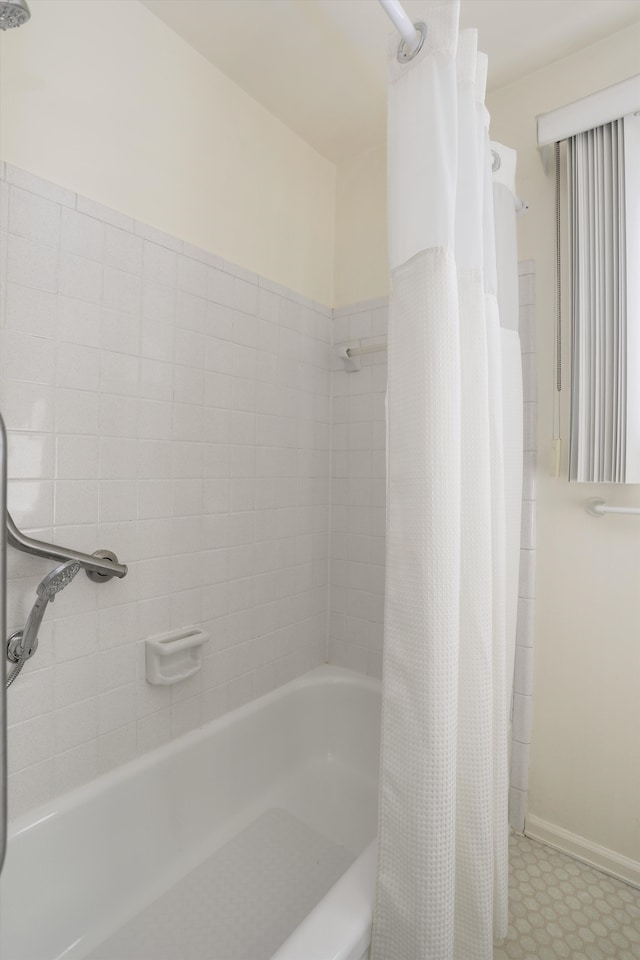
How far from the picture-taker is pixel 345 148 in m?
2.01

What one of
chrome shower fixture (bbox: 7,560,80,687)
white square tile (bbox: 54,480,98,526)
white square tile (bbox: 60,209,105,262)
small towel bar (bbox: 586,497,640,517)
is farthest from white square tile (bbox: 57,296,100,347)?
small towel bar (bbox: 586,497,640,517)

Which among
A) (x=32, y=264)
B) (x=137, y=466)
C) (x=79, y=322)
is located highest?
(x=32, y=264)

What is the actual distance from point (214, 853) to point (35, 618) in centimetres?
90

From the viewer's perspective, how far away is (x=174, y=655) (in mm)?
1447

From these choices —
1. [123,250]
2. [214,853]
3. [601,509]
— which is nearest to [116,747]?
[214,853]

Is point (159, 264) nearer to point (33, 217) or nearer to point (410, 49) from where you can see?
point (33, 217)

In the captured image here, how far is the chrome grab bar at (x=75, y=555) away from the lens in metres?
1.08

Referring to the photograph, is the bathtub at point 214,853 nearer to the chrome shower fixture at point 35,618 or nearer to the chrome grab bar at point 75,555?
the chrome shower fixture at point 35,618

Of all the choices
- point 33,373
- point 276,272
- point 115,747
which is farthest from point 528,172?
point 115,747

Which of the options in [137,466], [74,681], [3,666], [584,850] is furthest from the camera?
[584,850]

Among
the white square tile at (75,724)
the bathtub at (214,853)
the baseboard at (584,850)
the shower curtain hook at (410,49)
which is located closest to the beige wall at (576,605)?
the baseboard at (584,850)

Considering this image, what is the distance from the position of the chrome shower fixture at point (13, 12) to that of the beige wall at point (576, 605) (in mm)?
1393

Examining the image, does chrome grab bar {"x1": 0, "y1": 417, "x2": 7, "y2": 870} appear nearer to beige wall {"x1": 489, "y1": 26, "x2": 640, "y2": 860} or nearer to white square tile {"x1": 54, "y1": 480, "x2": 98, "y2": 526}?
white square tile {"x1": 54, "y1": 480, "x2": 98, "y2": 526}

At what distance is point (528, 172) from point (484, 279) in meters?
0.76
